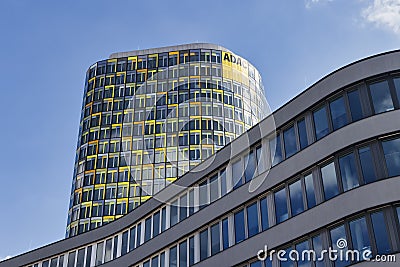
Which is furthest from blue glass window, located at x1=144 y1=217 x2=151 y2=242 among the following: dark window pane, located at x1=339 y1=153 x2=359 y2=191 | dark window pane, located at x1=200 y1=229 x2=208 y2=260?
dark window pane, located at x1=339 y1=153 x2=359 y2=191

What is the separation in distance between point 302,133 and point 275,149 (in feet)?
7.30

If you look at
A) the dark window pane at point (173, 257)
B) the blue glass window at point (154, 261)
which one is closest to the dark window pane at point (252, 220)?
the dark window pane at point (173, 257)

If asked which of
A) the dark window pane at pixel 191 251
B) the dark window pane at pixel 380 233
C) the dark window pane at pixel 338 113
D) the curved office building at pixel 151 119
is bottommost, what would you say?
the dark window pane at pixel 380 233

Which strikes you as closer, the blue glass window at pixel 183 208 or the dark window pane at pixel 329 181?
the dark window pane at pixel 329 181

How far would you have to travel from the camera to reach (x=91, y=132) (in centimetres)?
8744

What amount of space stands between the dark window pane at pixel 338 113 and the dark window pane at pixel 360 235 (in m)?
5.37

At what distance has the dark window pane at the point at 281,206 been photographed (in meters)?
28.6

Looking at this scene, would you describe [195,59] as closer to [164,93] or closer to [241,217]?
[164,93]

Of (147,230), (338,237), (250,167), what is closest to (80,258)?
(147,230)

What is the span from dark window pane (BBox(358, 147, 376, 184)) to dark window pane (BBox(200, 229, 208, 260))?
12792 millimetres

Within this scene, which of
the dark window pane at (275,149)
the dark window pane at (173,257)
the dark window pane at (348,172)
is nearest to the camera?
the dark window pane at (348,172)

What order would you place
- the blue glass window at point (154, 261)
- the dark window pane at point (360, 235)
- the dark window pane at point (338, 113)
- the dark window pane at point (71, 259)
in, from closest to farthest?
the dark window pane at point (360, 235) → the dark window pane at point (338, 113) → the blue glass window at point (154, 261) → the dark window pane at point (71, 259)

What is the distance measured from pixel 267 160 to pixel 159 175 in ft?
164

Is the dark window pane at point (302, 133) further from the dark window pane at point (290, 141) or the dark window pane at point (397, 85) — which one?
the dark window pane at point (397, 85)
